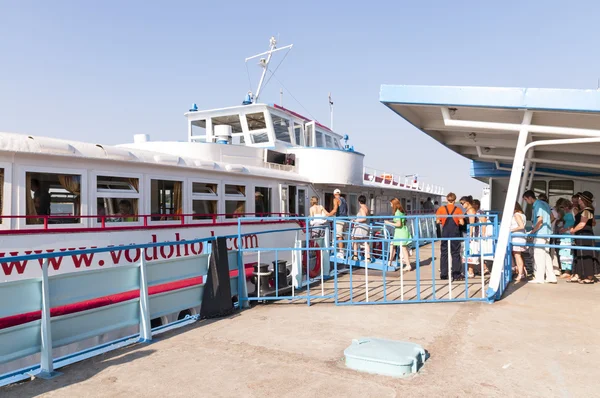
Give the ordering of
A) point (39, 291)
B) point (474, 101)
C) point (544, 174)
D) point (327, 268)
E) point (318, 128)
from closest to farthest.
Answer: point (39, 291) → point (474, 101) → point (327, 268) → point (544, 174) → point (318, 128)

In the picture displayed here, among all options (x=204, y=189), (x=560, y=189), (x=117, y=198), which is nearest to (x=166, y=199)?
(x=204, y=189)

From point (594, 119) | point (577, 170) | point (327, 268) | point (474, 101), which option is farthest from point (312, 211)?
point (577, 170)

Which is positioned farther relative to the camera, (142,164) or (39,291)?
(142,164)

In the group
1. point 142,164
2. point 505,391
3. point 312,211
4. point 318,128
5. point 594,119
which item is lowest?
point 505,391

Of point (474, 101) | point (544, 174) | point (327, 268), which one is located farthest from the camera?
point (544, 174)

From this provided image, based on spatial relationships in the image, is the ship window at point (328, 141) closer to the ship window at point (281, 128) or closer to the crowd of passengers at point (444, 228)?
the ship window at point (281, 128)

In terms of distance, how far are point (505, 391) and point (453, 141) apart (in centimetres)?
813

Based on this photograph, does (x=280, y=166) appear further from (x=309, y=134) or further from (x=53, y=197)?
(x=53, y=197)

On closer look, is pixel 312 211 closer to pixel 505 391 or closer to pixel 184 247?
pixel 184 247

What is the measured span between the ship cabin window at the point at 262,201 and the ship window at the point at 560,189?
31.0 feet

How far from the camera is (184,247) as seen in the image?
26.4 ft

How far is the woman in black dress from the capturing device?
26.1 feet

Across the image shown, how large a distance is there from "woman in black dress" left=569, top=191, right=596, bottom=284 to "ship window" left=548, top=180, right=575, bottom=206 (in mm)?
6242

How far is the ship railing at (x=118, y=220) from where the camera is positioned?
6.18 meters
